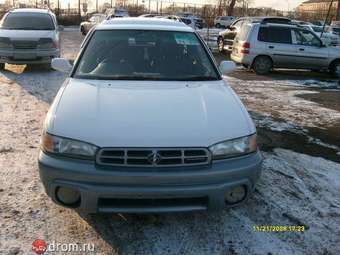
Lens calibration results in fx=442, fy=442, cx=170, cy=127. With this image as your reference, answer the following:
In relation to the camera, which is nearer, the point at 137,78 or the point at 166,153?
the point at 166,153

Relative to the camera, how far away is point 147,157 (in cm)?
325

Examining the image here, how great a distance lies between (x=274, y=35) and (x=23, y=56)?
790cm

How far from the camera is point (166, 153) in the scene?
327cm

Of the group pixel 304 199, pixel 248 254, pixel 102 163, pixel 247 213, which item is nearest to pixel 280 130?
pixel 304 199

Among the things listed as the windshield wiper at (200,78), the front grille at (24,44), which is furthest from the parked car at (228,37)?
the windshield wiper at (200,78)

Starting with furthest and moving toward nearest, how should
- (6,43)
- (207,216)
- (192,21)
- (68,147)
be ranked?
(192,21) → (6,43) → (207,216) → (68,147)

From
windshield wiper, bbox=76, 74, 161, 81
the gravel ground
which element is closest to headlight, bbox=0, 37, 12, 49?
the gravel ground

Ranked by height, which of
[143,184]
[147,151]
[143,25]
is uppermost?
[143,25]

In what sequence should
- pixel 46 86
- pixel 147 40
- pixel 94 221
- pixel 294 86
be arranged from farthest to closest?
1. pixel 294 86
2. pixel 46 86
3. pixel 147 40
4. pixel 94 221

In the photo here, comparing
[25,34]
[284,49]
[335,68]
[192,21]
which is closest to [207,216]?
[25,34]

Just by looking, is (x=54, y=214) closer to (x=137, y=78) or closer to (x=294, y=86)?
(x=137, y=78)

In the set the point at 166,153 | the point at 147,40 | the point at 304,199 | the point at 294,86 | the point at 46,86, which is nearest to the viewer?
the point at 166,153

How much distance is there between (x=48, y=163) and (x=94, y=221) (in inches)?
29.6

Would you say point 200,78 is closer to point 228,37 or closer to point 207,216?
point 207,216
